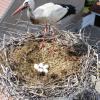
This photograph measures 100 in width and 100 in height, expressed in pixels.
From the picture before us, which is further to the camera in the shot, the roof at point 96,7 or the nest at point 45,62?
the roof at point 96,7

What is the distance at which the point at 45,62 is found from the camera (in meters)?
5.41

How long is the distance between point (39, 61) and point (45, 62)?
6 centimetres

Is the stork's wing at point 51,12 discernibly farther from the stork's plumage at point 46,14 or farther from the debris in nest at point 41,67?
the debris in nest at point 41,67

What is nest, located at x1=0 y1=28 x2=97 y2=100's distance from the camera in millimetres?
4832

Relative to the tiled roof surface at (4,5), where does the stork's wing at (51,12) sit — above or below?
above

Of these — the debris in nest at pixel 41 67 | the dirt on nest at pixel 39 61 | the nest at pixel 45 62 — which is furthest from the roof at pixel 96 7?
the debris in nest at pixel 41 67

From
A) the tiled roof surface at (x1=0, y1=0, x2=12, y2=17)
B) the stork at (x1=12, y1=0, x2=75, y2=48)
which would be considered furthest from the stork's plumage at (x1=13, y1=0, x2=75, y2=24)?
the tiled roof surface at (x1=0, y1=0, x2=12, y2=17)

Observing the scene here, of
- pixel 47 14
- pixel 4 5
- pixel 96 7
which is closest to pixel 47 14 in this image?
pixel 47 14

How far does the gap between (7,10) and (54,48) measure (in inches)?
95.6

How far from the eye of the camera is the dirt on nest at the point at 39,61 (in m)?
5.08

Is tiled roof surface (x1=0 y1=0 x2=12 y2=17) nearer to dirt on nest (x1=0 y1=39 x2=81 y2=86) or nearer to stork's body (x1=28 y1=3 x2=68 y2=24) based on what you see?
stork's body (x1=28 y1=3 x2=68 y2=24)

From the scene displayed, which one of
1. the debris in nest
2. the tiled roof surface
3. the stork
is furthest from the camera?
the tiled roof surface

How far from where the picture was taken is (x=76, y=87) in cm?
484

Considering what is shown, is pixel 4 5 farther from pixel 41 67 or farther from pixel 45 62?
pixel 41 67
